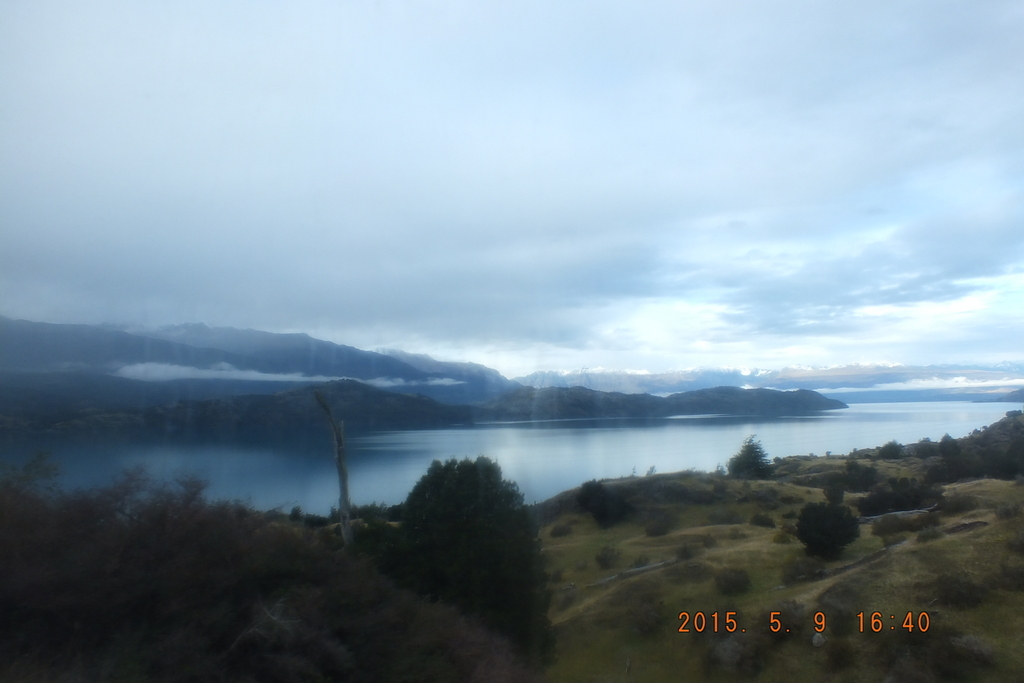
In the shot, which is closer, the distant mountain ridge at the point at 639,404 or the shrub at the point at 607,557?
the shrub at the point at 607,557

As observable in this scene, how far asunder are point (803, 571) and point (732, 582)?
197cm

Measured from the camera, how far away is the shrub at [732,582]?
55.9 ft

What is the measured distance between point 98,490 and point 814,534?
18.3m

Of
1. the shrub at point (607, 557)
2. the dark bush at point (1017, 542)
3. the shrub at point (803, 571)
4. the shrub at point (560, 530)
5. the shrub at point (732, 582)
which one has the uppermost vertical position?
the dark bush at point (1017, 542)

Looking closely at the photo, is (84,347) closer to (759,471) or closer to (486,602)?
(486,602)

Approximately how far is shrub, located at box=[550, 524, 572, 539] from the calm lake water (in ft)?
9.37

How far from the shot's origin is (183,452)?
2791 cm

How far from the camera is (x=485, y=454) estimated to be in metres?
26.1

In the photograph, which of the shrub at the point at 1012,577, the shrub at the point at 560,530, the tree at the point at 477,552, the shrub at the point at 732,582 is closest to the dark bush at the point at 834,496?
the shrub at the point at 732,582

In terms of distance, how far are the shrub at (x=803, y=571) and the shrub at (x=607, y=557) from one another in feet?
23.5

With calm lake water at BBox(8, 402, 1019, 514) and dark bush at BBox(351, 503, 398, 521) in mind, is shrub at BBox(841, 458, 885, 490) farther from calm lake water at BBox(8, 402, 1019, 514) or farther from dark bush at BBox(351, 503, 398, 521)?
dark bush at BBox(351, 503, 398, 521)

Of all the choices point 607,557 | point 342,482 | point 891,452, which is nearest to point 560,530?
point 607,557

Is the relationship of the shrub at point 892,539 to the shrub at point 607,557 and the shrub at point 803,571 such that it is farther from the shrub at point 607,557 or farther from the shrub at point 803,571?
the shrub at point 607,557

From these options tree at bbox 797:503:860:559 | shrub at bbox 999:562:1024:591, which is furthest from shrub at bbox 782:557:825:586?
shrub at bbox 999:562:1024:591
